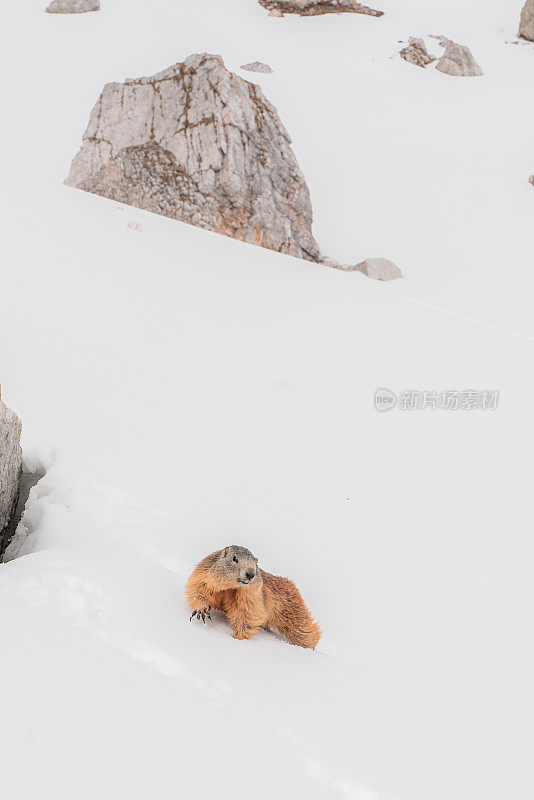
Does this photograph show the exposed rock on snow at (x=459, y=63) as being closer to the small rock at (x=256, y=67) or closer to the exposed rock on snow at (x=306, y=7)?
the exposed rock on snow at (x=306, y=7)

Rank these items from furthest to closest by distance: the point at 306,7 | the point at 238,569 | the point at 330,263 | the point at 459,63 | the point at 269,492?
the point at 306,7 < the point at 459,63 < the point at 330,263 < the point at 269,492 < the point at 238,569

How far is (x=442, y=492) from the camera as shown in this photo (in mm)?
3223

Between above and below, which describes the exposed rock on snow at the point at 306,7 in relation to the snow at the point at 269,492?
above

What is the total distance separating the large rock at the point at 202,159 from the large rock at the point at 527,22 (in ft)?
27.6

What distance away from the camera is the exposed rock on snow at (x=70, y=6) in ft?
36.9

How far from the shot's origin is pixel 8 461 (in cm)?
253

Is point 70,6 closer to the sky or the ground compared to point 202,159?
closer to the sky

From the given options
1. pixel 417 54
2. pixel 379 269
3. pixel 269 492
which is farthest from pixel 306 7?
pixel 269 492

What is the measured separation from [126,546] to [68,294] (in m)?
2.65

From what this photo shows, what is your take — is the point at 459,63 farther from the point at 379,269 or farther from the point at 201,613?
the point at 201,613

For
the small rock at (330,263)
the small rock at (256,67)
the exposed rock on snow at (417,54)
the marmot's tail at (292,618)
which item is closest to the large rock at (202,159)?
the small rock at (330,263)

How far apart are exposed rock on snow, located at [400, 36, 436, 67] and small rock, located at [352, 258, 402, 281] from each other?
6.74m

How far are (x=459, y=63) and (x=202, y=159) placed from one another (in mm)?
6930

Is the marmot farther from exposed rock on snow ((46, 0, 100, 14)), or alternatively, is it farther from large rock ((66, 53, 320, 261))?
exposed rock on snow ((46, 0, 100, 14))
